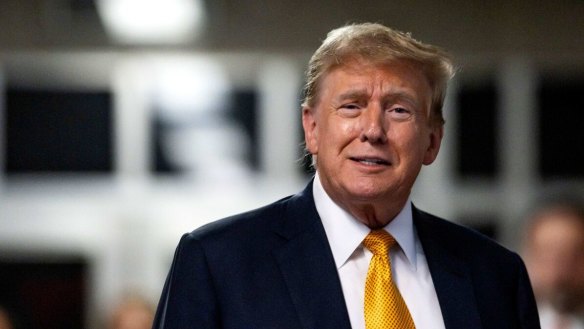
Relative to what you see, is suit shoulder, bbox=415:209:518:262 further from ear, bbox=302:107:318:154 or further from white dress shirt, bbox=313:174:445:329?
ear, bbox=302:107:318:154

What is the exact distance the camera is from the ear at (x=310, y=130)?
2.64 meters

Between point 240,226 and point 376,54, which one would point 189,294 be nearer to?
point 240,226

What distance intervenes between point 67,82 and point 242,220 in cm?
579

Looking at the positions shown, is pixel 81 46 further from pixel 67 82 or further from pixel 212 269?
pixel 212 269

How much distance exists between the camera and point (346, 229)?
8.46 ft

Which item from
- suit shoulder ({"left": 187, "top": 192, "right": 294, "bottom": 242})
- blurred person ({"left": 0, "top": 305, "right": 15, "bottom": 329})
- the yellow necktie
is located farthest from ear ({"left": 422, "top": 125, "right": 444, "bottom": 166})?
blurred person ({"left": 0, "top": 305, "right": 15, "bottom": 329})

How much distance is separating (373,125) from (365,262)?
278mm

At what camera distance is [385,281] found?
8.27 ft

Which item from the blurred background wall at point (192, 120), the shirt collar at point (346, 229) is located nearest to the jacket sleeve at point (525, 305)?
the shirt collar at point (346, 229)

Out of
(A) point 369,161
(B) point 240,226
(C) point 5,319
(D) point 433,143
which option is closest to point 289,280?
(B) point 240,226

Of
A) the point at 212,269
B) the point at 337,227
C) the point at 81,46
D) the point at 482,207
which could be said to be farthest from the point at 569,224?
the point at 81,46

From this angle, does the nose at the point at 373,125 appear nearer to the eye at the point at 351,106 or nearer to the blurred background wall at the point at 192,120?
the eye at the point at 351,106

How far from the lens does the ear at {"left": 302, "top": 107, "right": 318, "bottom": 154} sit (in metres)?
2.64

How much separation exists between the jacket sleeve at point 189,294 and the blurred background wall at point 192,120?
5.54 m
